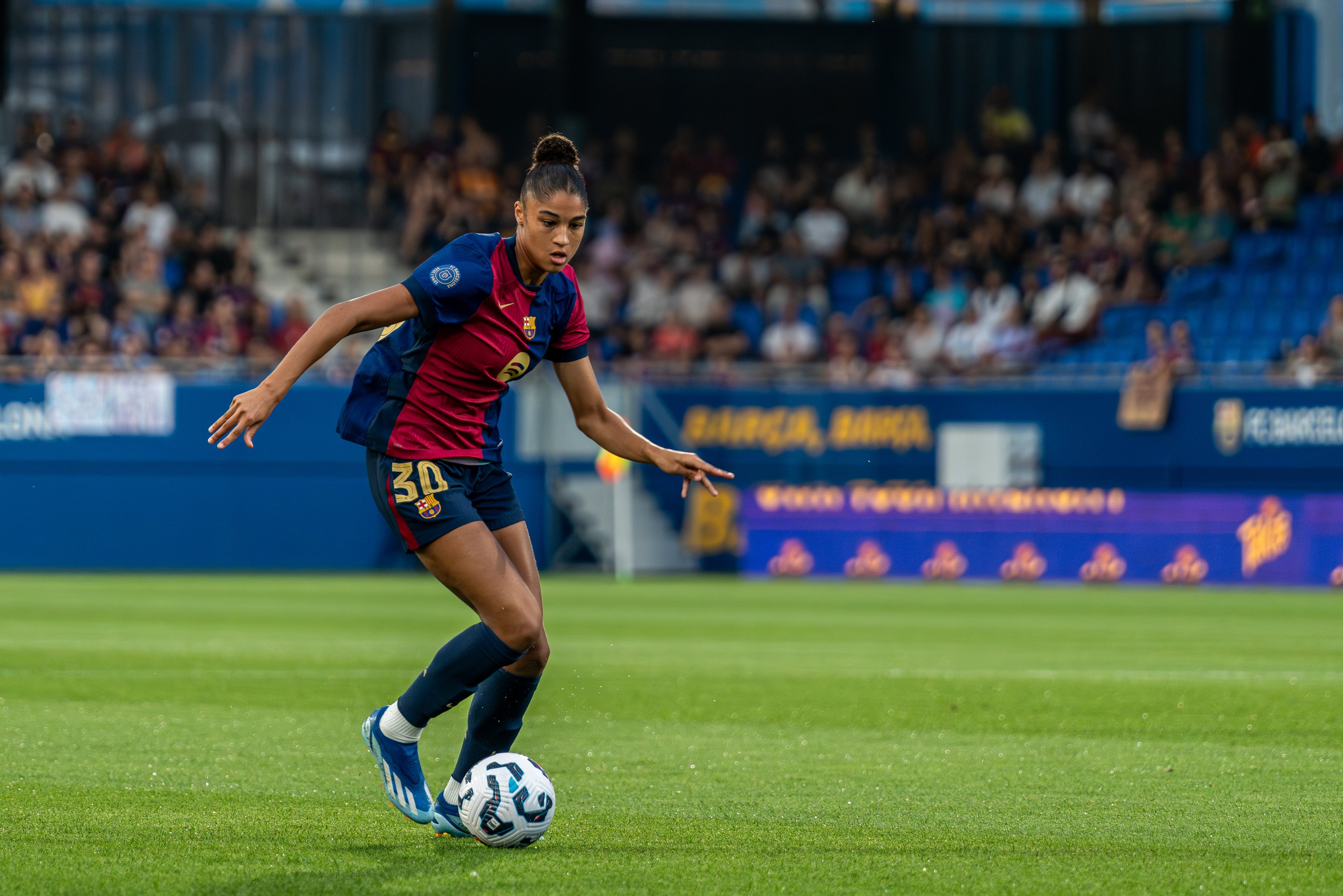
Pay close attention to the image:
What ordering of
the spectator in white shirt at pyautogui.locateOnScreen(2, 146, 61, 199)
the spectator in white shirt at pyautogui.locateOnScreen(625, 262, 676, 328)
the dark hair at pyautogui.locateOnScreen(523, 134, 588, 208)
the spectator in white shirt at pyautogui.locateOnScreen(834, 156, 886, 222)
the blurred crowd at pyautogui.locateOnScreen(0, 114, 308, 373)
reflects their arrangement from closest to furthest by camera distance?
the dark hair at pyautogui.locateOnScreen(523, 134, 588, 208) < the blurred crowd at pyautogui.locateOnScreen(0, 114, 308, 373) < the spectator in white shirt at pyautogui.locateOnScreen(2, 146, 61, 199) < the spectator in white shirt at pyautogui.locateOnScreen(625, 262, 676, 328) < the spectator in white shirt at pyautogui.locateOnScreen(834, 156, 886, 222)

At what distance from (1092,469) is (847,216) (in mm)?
6839

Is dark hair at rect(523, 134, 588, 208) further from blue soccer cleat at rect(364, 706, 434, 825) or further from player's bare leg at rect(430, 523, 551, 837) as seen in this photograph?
blue soccer cleat at rect(364, 706, 434, 825)

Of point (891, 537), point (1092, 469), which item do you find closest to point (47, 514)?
point (891, 537)

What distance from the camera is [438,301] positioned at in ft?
18.0

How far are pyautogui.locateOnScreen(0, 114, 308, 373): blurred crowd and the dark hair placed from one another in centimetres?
1815

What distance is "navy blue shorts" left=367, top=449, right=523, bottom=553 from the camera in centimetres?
557

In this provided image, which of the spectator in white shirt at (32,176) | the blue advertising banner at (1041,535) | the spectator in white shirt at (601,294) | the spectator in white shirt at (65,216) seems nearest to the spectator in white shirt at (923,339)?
the blue advertising banner at (1041,535)

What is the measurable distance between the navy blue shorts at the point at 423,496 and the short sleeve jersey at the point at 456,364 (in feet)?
0.14

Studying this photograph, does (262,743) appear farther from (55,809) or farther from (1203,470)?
(1203,470)

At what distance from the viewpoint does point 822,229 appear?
26.9 metres

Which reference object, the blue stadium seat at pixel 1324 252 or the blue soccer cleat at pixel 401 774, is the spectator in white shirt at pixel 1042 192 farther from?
the blue soccer cleat at pixel 401 774

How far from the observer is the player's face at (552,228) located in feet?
18.2

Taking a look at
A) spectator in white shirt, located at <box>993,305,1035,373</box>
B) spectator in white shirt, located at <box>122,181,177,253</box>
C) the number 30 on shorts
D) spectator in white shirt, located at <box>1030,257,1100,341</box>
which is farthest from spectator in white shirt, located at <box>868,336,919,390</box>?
the number 30 on shorts

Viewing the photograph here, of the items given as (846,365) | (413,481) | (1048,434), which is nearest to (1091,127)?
(846,365)
